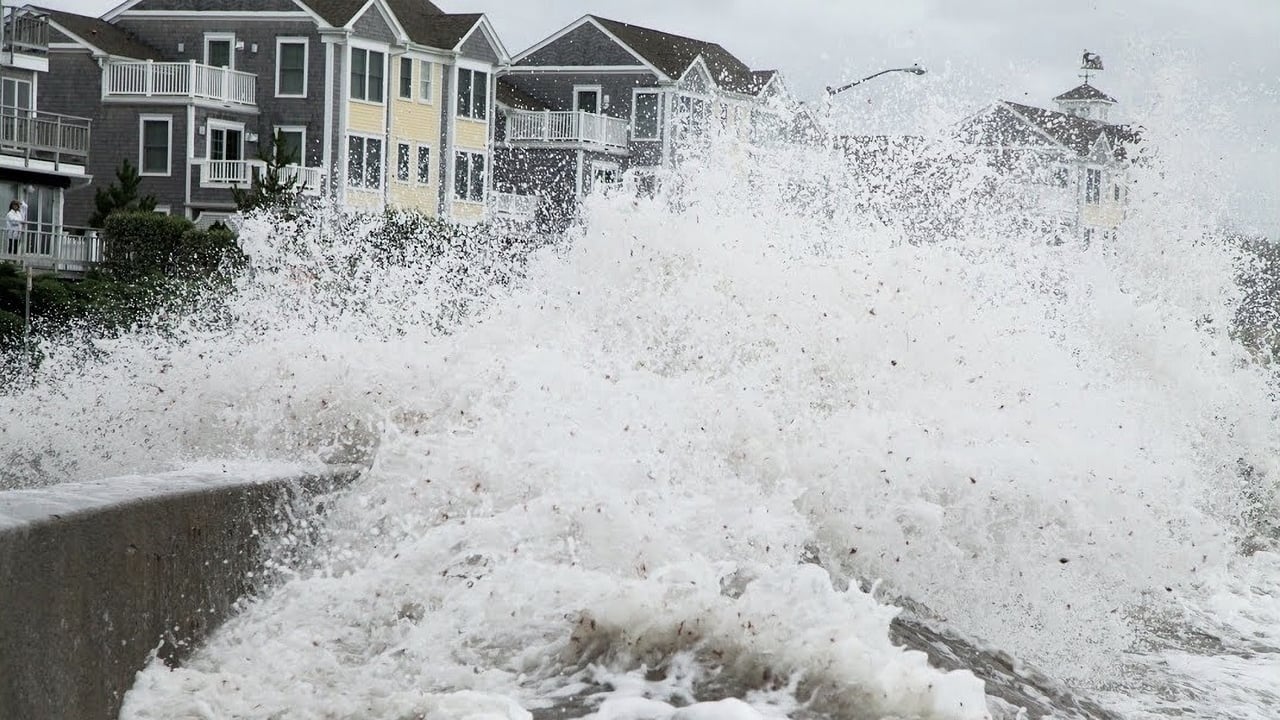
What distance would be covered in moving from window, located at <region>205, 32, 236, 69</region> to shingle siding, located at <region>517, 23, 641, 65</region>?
37.1ft

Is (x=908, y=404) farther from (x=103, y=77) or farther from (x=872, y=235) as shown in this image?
(x=103, y=77)

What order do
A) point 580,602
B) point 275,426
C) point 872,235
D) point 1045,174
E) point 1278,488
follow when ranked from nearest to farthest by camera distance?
point 580,602 < point 275,426 < point 872,235 < point 1278,488 < point 1045,174

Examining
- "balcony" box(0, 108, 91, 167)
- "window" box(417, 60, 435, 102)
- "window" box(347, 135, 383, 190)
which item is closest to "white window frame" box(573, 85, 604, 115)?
"window" box(417, 60, 435, 102)

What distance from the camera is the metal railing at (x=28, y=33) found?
120ft

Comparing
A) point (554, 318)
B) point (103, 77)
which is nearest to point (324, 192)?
point (103, 77)

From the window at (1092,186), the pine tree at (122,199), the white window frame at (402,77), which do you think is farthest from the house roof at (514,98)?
the window at (1092,186)

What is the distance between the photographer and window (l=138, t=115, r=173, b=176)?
130ft

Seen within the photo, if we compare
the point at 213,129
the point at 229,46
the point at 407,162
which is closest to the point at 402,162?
the point at 407,162

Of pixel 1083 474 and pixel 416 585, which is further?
pixel 1083 474

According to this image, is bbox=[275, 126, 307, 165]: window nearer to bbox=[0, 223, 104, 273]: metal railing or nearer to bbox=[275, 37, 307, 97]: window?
bbox=[275, 37, 307, 97]: window

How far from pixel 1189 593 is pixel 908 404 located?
8.82ft

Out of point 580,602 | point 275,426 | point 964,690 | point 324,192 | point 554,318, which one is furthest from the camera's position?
point 324,192

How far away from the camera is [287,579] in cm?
660

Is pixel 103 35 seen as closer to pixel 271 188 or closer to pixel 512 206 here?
pixel 271 188
